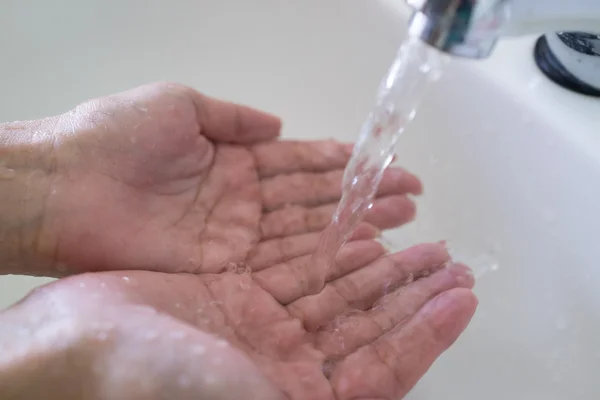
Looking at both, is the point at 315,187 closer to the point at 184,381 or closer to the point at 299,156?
the point at 299,156

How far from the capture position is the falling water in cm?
41

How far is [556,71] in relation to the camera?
60cm

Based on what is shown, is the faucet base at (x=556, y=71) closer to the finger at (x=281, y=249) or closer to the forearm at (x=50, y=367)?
the finger at (x=281, y=249)

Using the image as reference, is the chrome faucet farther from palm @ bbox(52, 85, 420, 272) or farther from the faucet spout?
palm @ bbox(52, 85, 420, 272)

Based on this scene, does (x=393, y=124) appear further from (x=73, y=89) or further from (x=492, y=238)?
(x=73, y=89)

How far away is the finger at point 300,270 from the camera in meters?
0.54

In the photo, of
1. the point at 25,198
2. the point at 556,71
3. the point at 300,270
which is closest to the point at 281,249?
the point at 300,270

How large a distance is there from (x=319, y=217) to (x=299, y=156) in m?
0.07

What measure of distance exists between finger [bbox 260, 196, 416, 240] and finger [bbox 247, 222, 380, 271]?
Result: 11mm

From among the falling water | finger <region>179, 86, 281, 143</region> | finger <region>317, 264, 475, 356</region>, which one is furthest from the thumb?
finger <region>317, 264, 475, 356</region>

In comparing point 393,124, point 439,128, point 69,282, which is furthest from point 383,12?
point 69,282

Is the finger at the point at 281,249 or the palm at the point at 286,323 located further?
the finger at the point at 281,249

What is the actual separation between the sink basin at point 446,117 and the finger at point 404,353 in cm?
17

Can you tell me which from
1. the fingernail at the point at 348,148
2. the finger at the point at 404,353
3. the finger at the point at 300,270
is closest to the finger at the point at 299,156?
the fingernail at the point at 348,148
